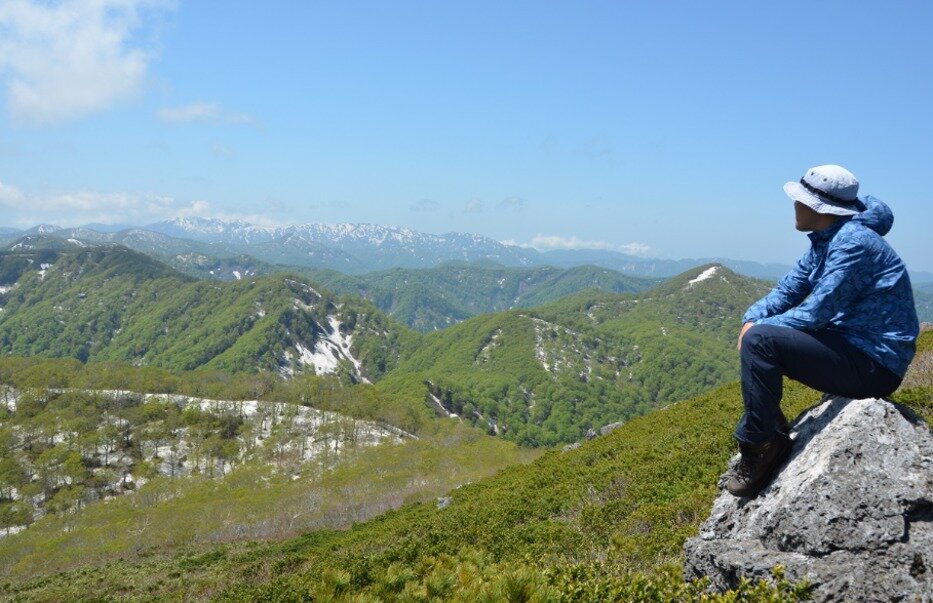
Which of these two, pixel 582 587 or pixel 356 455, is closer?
pixel 582 587

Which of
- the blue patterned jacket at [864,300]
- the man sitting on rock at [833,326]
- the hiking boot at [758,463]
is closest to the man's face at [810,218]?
the man sitting on rock at [833,326]

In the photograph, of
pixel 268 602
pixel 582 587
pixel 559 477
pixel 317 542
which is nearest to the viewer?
pixel 582 587

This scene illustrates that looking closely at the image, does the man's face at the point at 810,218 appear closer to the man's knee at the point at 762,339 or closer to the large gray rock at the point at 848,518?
the man's knee at the point at 762,339

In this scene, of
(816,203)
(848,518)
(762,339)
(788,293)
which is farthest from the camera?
(788,293)

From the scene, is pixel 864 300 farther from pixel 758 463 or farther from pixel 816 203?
pixel 758 463

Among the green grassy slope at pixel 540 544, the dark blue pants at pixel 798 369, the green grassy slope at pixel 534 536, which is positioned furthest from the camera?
the green grassy slope at pixel 534 536

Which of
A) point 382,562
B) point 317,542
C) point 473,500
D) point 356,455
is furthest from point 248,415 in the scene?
point 382,562

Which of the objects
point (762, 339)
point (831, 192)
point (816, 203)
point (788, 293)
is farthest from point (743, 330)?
point (831, 192)

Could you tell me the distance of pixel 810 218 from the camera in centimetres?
568

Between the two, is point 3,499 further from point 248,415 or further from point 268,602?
point 268,602

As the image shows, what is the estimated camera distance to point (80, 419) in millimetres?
93438

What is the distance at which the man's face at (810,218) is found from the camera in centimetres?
562

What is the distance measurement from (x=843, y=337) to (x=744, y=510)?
2229 millimetres

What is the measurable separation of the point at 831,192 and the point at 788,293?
122cm
